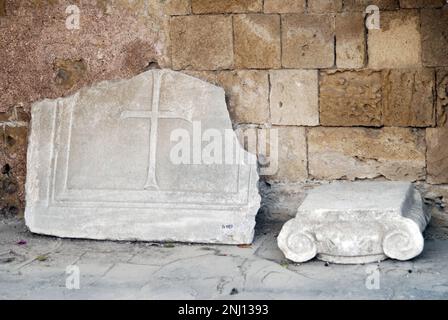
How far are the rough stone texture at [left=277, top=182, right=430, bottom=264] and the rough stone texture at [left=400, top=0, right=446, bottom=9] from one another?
1.28m

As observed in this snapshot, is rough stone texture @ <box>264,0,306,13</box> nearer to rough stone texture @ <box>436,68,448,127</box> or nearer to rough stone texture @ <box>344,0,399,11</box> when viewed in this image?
rough stone texture @ <box>344,0,399,11</box>

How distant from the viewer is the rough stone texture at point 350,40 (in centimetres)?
545

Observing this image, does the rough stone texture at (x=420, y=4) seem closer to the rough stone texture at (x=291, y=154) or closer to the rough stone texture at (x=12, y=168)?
the rough stone texture at (x=291, y=154)

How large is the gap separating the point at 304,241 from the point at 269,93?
1.32 meters

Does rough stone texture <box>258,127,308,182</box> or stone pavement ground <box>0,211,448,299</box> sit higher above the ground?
rough stone texture <box>258,127,308,182</box>

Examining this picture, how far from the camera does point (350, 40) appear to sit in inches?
216

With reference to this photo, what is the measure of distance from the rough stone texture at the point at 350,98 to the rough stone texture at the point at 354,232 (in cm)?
76

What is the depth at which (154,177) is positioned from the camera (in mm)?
5516

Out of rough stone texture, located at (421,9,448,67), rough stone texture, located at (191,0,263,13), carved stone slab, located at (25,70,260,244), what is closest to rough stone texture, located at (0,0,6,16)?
carved stone slab, located at (25,70,260,244)

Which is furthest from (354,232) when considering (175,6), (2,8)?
(2,8)

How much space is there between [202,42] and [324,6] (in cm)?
89

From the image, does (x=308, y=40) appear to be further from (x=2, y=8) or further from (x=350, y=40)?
(x=2, y=8)

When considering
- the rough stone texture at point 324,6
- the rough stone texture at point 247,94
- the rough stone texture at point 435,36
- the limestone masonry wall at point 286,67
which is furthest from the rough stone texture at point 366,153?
the rough stone texture at point 324,6

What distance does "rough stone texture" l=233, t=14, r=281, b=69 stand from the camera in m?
5.64
